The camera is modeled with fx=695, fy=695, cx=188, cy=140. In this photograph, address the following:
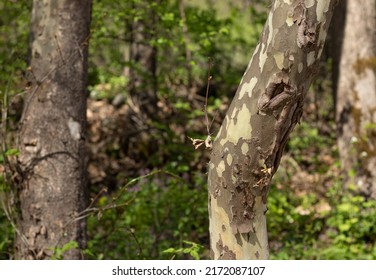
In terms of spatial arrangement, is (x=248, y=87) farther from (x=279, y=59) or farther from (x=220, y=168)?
(x=220, y=168)

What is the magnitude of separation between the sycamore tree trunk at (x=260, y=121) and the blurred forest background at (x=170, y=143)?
738 mm

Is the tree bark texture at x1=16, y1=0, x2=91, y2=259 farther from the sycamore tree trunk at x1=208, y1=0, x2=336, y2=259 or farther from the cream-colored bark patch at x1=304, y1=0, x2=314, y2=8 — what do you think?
the cream-colored bark patch at x1=304, y1=0, x2=314, y2=8

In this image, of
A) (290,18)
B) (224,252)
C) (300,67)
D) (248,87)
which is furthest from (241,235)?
(290,18)

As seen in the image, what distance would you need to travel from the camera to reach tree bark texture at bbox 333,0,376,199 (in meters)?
7.30

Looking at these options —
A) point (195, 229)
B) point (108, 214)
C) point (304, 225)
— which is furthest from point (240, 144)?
point (304, 225)

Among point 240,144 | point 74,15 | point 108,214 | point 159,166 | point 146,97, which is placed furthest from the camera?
point 146,97

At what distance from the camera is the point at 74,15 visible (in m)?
4.57

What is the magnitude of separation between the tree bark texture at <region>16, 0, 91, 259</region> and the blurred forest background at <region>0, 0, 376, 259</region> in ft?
0.53

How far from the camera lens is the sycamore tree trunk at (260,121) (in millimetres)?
2781

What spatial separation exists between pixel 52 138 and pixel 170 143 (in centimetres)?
378

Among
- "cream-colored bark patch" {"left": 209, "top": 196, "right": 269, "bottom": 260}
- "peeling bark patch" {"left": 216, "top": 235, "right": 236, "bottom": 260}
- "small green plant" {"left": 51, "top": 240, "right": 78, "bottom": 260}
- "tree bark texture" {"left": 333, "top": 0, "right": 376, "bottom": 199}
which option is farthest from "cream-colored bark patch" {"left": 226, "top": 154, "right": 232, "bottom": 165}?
"tree bark texture" {"left": 333, "top": 0, "right": 376, "bottom": 199}

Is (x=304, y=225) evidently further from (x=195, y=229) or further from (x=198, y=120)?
(x=198, y=120)

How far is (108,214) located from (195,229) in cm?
103

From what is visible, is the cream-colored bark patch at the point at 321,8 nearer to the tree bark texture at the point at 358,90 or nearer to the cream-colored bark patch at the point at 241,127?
the cream-colored bark patch at the point at 241,127
